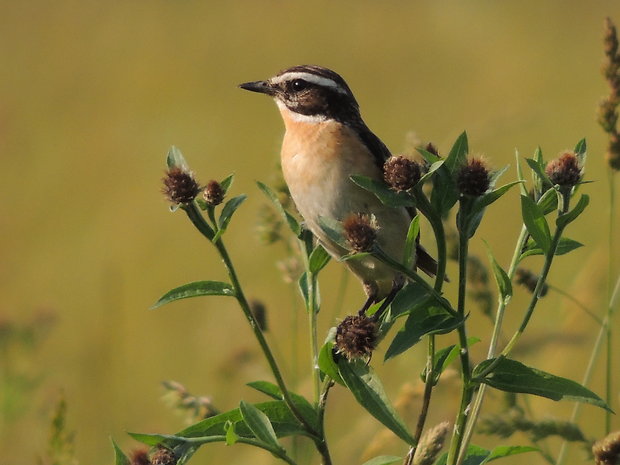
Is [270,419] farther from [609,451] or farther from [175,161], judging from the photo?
[609,451]

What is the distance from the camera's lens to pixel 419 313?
1.97m

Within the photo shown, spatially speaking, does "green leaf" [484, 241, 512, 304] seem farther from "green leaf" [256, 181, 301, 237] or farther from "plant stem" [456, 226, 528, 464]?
"green leaf" [256, 181, 301, 237]

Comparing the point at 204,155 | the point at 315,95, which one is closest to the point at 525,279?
the point at 315,95

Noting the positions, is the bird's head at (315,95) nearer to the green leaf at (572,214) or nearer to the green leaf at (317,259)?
the green leaf at (317,259)

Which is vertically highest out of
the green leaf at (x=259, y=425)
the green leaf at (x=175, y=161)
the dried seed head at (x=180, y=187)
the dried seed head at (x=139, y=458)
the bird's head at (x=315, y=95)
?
the bird's head at (x=315, y=95)

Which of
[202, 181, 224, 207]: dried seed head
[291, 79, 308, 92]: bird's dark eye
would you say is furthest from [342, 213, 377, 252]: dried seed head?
[291, 79, 308, 92]: bird's dark eye

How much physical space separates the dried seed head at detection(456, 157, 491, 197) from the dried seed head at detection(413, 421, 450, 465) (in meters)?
0.52

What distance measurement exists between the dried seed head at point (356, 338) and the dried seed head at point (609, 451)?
0.48 m

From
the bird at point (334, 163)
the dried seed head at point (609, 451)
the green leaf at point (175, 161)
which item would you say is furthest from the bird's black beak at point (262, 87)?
the dried seed head at point (609, 451)

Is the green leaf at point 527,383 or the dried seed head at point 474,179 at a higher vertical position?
the dried seed head at point 474,179

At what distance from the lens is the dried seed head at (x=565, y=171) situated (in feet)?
6.26

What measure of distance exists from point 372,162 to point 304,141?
0.89 ft

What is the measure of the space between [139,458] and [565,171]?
95cm

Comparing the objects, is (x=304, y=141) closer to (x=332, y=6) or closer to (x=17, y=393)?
(x=17, y=393)
